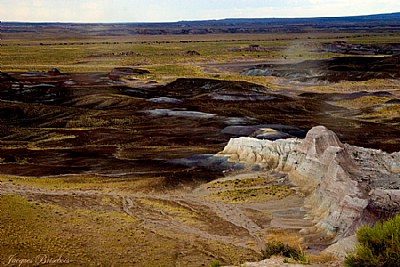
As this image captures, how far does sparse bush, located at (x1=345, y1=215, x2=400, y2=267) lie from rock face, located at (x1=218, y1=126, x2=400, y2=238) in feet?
22.5

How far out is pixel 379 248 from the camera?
14.2 m

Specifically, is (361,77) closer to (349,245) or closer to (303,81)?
(303,81)

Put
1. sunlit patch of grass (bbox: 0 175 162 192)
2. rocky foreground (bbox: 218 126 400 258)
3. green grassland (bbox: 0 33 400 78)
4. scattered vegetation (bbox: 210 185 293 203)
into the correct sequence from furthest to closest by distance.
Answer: green grassland (bbox: 0 33 400 78) < sunlit patch of grass (bbox: 0 175 162 192) < scattered vegetation (bbox: 210 185 293 203) < rocky foreground (bbox: 218 126 400 258)

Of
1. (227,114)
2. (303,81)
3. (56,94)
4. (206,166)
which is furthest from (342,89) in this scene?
(206,166)

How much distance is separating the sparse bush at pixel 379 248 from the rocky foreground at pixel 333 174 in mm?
6797

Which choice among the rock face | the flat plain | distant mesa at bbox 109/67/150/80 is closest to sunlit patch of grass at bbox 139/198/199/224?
the flat plain

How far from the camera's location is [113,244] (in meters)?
23.1

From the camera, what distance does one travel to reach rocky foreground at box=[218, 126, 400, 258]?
22141 mm

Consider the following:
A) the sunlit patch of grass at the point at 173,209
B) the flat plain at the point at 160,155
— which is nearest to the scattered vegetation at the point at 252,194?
the flat plain at the point at 160,155

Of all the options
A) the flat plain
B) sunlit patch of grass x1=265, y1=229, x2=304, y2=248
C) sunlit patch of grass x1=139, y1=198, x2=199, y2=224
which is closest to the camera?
the flat plain

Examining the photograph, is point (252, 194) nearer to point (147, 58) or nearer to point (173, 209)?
point (173, 209)

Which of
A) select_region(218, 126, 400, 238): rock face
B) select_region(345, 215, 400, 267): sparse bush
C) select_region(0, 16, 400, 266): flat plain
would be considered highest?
select_region(345, 215, 400, 267): sparse bush

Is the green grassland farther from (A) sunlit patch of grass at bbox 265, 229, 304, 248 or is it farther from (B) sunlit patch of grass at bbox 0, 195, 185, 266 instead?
(A) sunlit patch of grass at bbox 265, 229, 304, 248

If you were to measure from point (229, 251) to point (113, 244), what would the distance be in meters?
5.40
